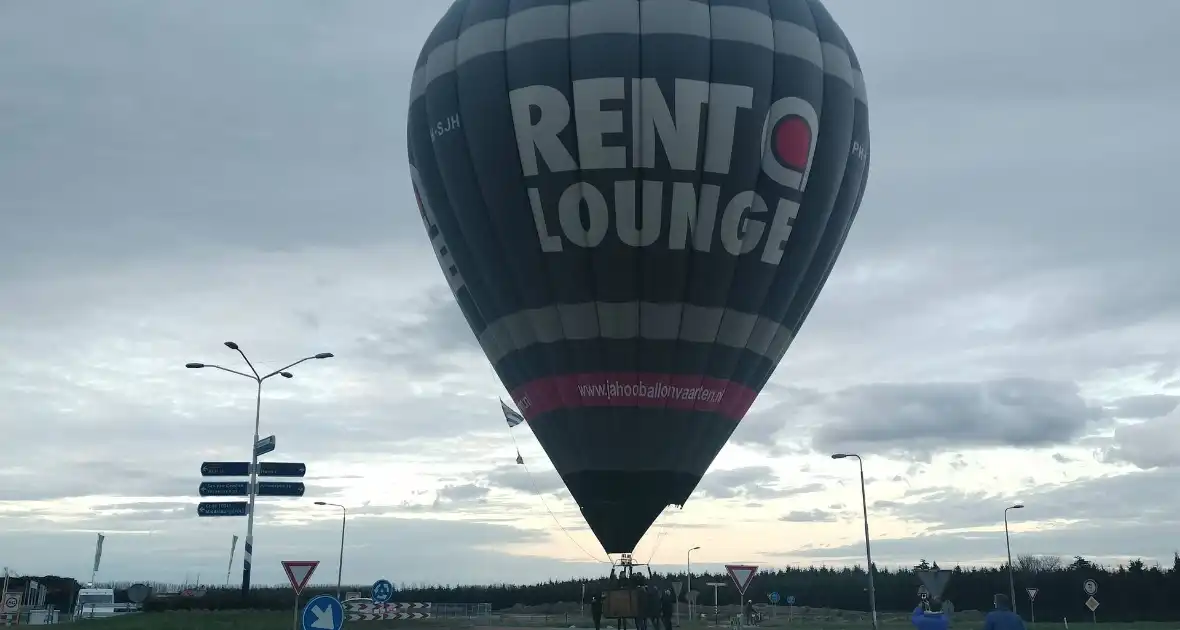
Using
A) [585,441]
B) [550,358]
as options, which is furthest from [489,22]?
[585,441]

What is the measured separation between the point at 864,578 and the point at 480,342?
85202mm

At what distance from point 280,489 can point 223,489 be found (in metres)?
1.89

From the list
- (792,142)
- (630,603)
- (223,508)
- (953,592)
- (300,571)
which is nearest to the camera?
(300,571)

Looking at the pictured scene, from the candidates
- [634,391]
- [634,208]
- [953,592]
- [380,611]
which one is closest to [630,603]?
[634,391]

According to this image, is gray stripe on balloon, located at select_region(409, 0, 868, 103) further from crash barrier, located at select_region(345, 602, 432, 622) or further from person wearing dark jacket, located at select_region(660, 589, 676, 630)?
crash barrier, located at select_region(345, 602, 432, 622)

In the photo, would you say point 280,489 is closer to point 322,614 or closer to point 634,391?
point 634,391

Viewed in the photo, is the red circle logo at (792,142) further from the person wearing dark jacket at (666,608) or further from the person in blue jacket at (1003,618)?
the person in blue jacket at (1003,618)

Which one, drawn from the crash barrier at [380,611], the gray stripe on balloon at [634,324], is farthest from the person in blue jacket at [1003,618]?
the crash barrier at [380,611]

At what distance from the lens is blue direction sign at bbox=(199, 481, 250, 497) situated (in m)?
35.3

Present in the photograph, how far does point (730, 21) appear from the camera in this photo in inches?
1044

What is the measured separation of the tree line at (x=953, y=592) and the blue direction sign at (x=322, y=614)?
47385 millimetres

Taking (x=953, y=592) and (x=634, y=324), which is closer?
(x=634, y=324)

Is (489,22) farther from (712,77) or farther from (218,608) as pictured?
(218,608)

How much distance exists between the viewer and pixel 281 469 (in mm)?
35781
